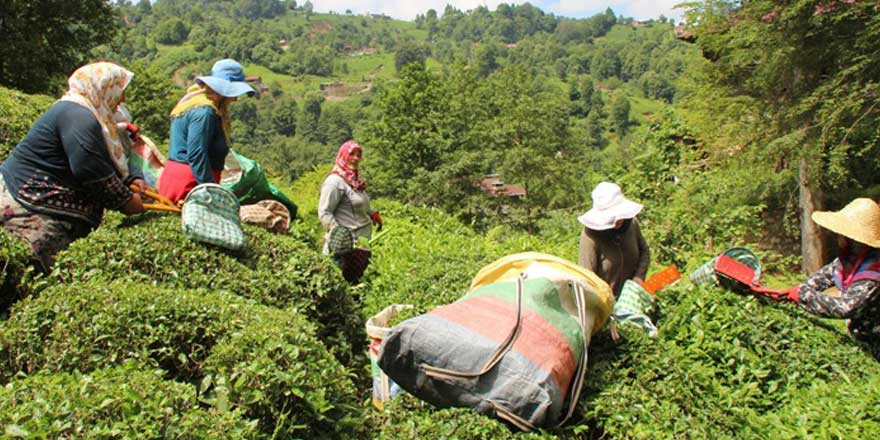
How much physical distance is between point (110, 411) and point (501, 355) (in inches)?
68.0

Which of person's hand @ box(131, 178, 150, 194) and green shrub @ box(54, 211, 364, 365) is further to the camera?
person's hand @ box(131, 178, 150, 194)

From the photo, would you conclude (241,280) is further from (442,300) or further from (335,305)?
(442,300)

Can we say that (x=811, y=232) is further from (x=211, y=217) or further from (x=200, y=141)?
(x=211, y=217)

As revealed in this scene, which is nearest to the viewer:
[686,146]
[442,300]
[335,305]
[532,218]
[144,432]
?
[144,432]

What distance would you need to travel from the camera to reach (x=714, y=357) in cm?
444

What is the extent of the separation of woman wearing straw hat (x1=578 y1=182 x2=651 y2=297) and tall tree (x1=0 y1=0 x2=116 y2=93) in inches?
667

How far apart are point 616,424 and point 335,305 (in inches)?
81.4

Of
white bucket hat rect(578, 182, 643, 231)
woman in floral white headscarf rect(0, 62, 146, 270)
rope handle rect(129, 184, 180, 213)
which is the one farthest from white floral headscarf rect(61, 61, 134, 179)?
white bucket hat rect(578, 182, 643, 231)

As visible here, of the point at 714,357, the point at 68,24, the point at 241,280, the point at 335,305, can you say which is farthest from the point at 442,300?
the point at 68,24

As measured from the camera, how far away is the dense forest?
9.67 ft

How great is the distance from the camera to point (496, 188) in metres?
34.2

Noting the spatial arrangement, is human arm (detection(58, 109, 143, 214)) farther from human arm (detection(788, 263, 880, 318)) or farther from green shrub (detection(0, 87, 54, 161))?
human arm (detection(788, 263, 880, 318))

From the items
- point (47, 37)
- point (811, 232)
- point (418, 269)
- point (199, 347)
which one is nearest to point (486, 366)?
point (199, 347)

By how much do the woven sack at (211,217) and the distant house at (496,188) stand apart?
27353mm
